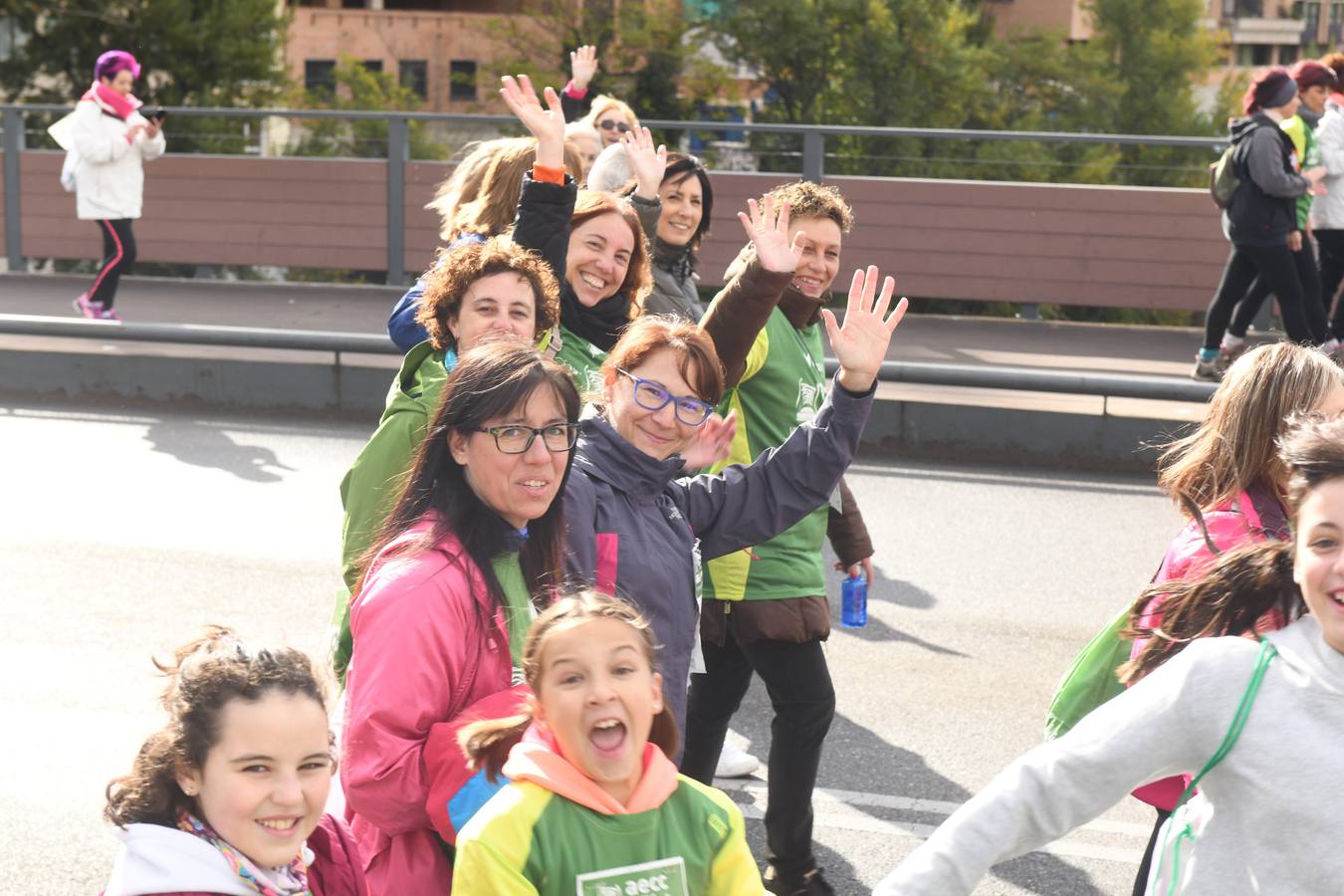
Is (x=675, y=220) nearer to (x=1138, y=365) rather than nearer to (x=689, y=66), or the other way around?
(x=1138, y=365)

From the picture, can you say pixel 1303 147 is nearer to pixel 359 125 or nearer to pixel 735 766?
pixel 735 766

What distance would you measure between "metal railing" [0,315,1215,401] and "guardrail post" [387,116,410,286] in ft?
14.3

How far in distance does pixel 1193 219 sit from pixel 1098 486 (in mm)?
5253

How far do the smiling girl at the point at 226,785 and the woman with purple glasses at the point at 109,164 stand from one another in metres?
10.9

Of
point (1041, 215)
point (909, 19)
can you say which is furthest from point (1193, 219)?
point (909, 19)

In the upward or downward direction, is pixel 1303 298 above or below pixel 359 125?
below

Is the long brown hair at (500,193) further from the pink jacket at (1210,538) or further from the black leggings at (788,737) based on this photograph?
the pink jacket at (1210,538)

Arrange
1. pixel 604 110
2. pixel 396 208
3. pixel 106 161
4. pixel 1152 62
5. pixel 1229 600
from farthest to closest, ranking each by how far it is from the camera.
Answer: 1. pixel 1152 62
2. pixel 396 208
3. pixel 106 161
4. pixel 604 110
5. pixel 1229 600

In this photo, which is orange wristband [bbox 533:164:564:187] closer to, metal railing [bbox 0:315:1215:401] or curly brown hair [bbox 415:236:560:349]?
curly brown hair [bbox 415:236:560:349]

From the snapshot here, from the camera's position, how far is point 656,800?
2801 millimetres

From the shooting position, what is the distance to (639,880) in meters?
2.78

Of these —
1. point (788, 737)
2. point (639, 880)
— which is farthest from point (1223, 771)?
point (788, 737)

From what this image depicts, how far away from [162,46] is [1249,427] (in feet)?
76.5

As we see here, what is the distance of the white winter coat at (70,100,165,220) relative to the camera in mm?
13117
